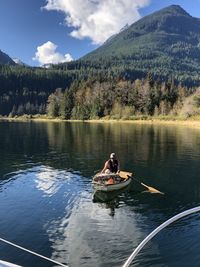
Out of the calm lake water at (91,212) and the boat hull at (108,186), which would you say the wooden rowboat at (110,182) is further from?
the calm lake water at (91,212)

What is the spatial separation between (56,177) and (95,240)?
2308 centimetres

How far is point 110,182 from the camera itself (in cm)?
4153

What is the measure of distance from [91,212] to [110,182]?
288 inches

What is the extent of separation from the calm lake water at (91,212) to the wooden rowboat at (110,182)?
106cm

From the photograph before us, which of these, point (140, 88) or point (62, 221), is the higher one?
point (140, 88)

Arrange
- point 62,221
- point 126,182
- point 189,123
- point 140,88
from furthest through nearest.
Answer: point 140,88
point 189,123
point 126,182
point 62,221

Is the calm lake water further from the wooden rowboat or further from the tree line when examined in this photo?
the tree line

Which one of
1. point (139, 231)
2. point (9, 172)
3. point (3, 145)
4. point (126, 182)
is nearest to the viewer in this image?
point (139, 231)

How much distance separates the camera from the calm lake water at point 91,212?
2545 centimetres

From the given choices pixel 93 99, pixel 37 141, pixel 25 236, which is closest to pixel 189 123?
pixel 93 99

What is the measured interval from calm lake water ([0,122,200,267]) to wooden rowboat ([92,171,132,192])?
1058mm

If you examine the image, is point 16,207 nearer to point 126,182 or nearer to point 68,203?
point 68,203

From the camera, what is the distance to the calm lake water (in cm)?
2545

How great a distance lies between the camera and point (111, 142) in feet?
293
